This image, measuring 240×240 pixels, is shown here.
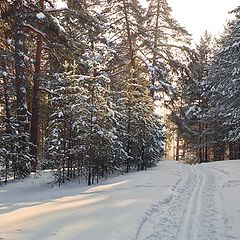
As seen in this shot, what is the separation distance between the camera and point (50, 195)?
44.9ft

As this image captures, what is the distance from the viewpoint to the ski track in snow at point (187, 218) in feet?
26.6

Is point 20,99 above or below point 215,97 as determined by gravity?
below

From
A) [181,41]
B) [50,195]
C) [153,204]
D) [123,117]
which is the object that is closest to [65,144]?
[50,195]

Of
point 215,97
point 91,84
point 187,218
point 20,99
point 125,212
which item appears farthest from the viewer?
point 215,97

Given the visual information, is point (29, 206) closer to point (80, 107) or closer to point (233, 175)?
point (80, 107)

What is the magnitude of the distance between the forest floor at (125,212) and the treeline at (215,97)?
39.0 ft

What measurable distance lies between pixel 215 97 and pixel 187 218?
87.0 feet

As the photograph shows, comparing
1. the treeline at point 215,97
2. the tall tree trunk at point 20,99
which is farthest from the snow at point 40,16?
the treeline at point 215,97

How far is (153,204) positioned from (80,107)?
6.69 meters

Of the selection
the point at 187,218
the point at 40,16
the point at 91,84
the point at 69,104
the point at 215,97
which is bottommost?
the point at 187,218

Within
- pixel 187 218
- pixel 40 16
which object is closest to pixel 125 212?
pixel 187 218

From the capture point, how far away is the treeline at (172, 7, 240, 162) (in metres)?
26.5

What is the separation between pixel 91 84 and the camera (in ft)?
55.5

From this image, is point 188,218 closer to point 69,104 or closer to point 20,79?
point 69,104
